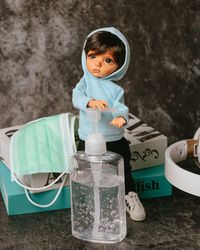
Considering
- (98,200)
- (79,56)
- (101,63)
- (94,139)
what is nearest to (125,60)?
(101,63)

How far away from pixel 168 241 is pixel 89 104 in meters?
0.30

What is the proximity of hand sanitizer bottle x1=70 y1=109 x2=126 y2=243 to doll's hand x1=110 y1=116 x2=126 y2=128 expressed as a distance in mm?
55

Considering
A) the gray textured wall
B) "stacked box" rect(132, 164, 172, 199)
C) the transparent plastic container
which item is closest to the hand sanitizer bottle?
the transparent plastic container

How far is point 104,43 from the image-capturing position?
860mm

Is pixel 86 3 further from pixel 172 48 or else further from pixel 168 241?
pixel 168 241

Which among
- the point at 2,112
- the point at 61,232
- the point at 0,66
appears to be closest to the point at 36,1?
the point at 0,66

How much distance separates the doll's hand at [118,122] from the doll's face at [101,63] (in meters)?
0.09

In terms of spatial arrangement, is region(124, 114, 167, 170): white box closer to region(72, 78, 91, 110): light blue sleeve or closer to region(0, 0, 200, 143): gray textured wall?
region(72, 78, 91, 110): light blue sleeve

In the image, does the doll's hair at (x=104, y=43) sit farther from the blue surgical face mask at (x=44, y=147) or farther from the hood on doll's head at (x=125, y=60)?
the blue surgical face mask at (x=44, y=147)

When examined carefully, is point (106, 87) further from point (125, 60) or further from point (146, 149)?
point (146, 149)

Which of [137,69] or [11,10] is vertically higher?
[11,10]

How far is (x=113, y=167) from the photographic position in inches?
34.0

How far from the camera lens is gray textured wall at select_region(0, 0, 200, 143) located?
1254 mm

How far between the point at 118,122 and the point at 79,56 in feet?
1.66
